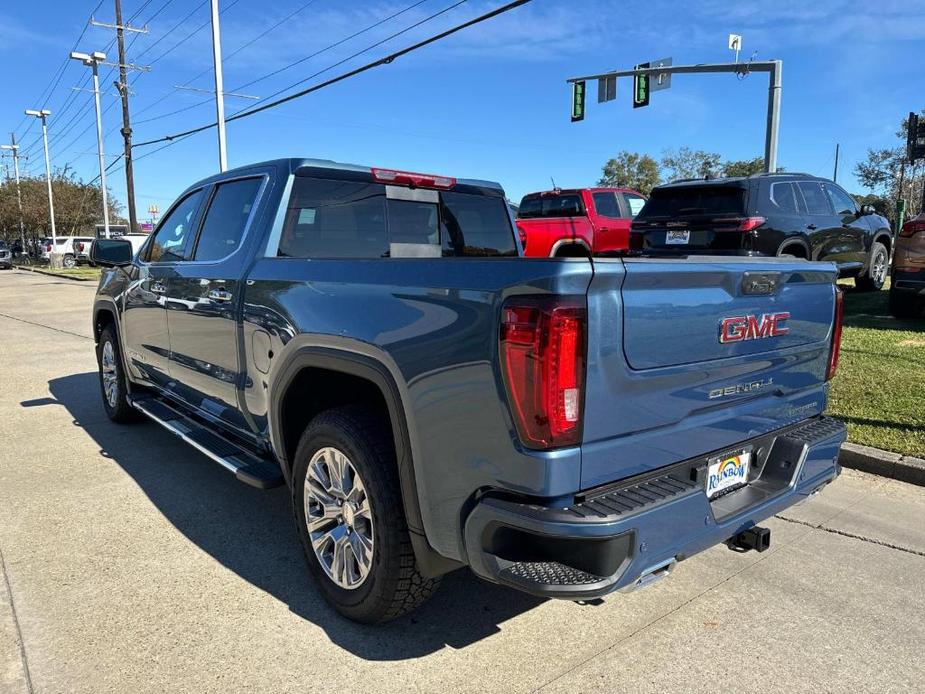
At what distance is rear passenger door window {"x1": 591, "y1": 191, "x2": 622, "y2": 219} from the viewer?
13.1 m

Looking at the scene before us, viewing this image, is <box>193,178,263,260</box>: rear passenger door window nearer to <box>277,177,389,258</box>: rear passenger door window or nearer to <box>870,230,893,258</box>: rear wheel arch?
<box>277,177,389,258</box>: rear passenger door window

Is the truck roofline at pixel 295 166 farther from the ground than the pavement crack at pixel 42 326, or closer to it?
farther from the ground

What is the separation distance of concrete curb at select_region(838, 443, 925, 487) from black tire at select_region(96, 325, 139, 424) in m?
5.33

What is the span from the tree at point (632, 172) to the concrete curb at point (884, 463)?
64352mm

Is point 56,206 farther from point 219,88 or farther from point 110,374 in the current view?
point 110,374

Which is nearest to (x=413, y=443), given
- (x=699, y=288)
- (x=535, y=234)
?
(x=699, y=288)

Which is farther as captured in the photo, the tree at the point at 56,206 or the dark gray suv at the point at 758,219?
the tree at the point at 56,206

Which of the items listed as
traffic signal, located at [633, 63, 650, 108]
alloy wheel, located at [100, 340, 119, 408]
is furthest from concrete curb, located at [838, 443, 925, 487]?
traffic signal, located at [633, 63, 650, 108]

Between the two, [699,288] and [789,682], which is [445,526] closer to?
[699,288]

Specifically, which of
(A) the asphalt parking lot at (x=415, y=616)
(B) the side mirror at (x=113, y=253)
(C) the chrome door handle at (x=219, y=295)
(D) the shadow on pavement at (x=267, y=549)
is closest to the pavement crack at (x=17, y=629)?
(A) the asphalt parking lot at (x=415, y=616)

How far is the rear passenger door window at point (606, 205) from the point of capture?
1310 centimetres

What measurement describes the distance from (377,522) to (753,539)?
1.47 meters

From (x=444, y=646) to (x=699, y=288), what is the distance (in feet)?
5.54

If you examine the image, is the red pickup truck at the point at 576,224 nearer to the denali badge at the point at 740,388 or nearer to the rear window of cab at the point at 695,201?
the rear window of cab at the point at 695,201
